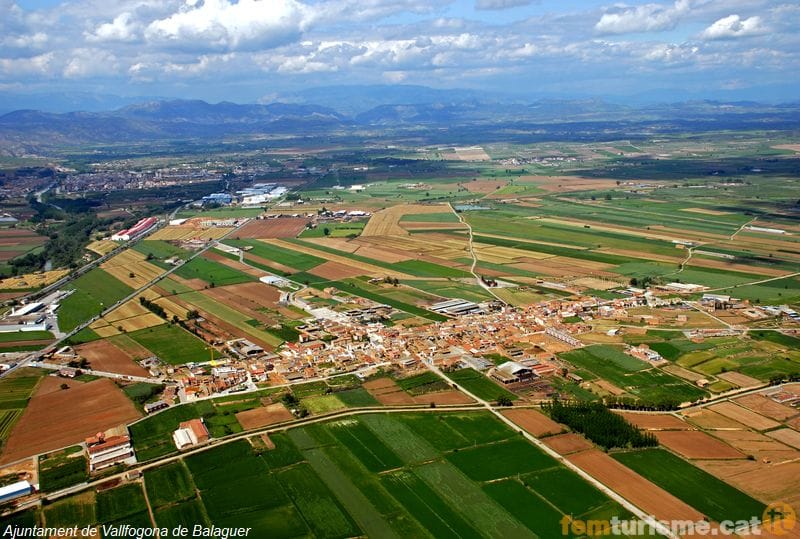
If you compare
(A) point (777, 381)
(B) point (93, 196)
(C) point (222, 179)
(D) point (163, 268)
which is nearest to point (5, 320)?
(D) point (163, 268)

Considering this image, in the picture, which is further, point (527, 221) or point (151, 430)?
point (527, 221)

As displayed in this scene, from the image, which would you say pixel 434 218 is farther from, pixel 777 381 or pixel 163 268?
pixel 777 381

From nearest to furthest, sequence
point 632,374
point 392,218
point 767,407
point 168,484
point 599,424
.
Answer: point 168,484, point 599,424, point 767,407, point 632,374, point 392,218

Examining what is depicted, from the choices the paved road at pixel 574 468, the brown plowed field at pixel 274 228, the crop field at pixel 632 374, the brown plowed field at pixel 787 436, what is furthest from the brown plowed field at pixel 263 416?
the brown plowed field at pixel 274 228

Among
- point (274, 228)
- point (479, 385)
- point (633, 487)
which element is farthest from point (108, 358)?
point (274, 228)

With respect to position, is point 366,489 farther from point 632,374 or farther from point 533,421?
point 632,374

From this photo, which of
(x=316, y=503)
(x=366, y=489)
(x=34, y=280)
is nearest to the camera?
(x=316, y=503)
